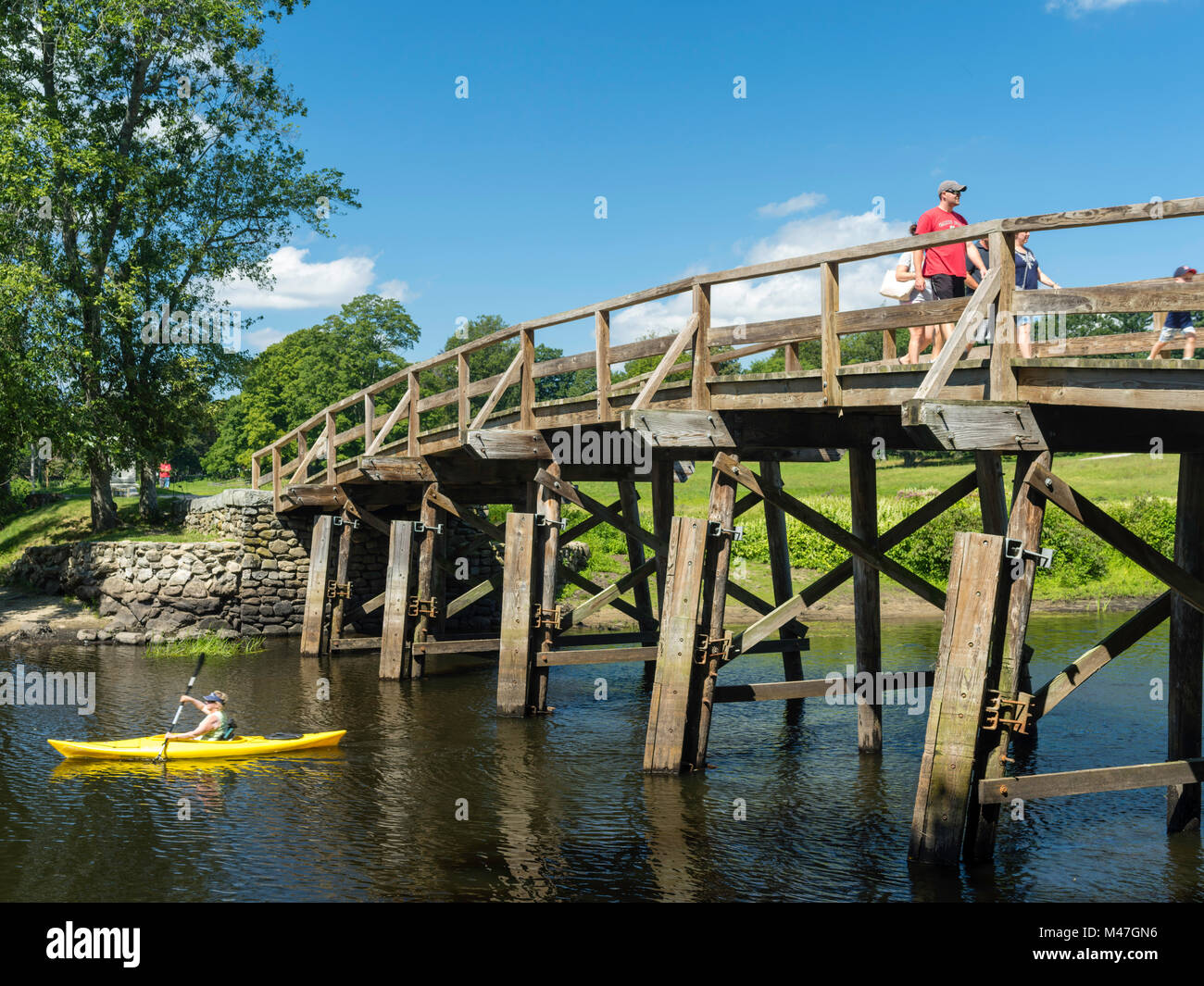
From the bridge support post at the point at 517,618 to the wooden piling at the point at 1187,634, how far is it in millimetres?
7447

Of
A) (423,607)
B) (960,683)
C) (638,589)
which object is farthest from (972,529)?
(960,683)

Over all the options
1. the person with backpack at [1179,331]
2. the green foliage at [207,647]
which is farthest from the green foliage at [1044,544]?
the person with backpack at [1179,331]

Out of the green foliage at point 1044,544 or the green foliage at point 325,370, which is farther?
the green foliage at point 325,370

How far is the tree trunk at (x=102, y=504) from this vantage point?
25797mm

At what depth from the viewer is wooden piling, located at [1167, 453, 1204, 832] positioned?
9.00 m

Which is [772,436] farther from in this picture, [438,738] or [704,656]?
[438,738]

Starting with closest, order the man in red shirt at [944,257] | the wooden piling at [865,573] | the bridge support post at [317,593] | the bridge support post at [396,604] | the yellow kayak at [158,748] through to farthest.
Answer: the man in red shirt at [944,257]
the wooden piling at [865,573]
the yellow kayak at [158,748]
the bridge support post at [396,604]
the bridge support post at [317,593]

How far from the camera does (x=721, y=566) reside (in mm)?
11141

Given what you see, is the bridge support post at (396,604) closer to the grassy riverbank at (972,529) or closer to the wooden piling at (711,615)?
Answer: the wooden piling at (711,615)

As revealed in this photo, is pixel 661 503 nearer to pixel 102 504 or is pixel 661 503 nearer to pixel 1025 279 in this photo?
pixel 1025 279

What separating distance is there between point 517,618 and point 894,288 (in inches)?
246

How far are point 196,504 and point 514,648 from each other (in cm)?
1437

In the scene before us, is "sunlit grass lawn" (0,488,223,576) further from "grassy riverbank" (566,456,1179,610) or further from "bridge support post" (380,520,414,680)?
"grassy riverbank" (566,456,1179,610)
